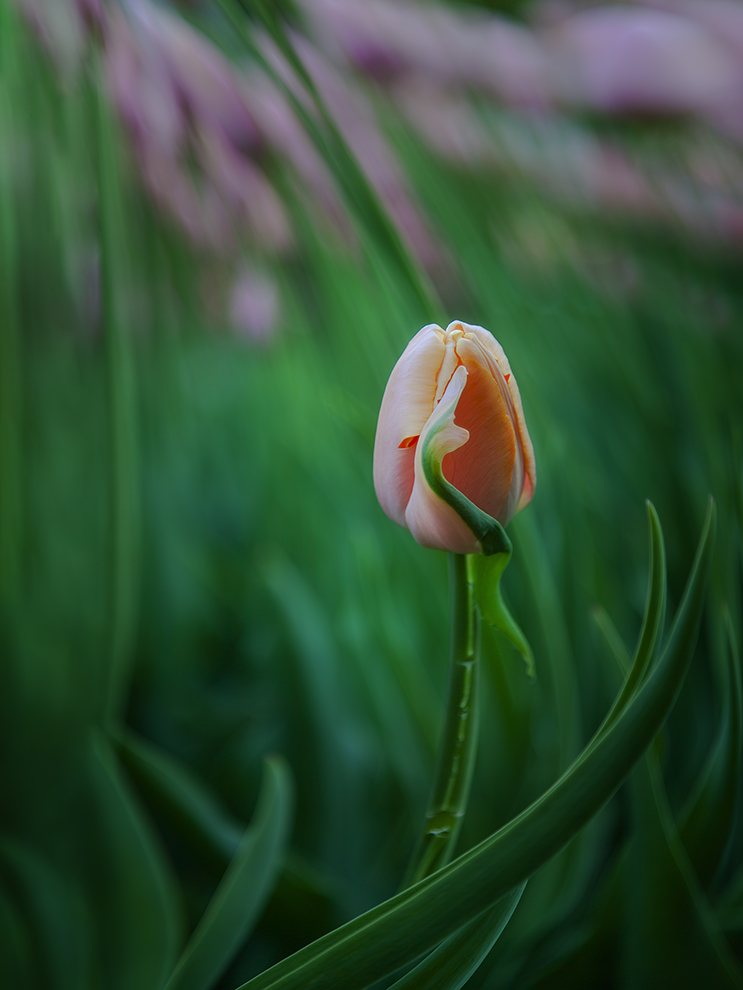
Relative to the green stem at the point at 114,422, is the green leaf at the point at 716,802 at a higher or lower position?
lower

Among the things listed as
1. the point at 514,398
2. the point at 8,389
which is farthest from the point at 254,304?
the point at 514,398

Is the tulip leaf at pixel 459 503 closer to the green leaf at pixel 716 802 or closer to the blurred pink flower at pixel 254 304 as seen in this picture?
the green leaf at pixel 716 802

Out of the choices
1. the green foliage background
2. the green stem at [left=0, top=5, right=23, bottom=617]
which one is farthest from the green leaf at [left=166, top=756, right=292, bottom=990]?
the green stem at [left=0, top=5, right=23, bottom=617]

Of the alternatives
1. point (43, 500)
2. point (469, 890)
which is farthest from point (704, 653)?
point (43, 500)

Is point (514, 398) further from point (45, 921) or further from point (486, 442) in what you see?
point (45, 921)

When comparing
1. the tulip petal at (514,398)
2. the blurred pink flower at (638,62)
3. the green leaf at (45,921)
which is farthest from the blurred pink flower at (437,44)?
Answer: the green leaf at (45,921)

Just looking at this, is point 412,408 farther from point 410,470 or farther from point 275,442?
point 275,442
